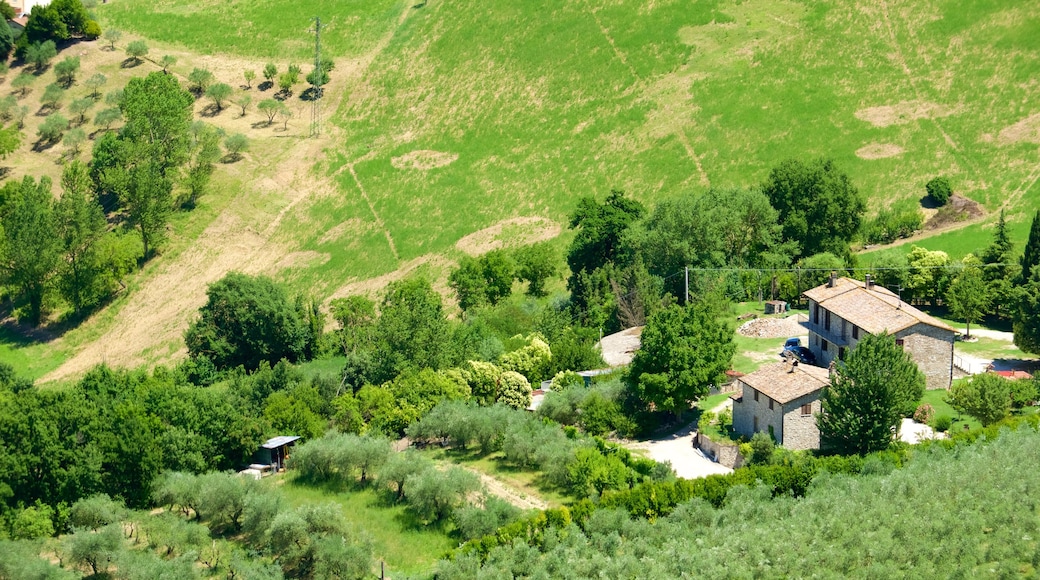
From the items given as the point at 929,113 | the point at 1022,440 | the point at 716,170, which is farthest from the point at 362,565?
the point at 929,113

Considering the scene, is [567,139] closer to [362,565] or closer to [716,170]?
[716,170]

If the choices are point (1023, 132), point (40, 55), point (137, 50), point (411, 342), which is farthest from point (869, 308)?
point (40, 55)

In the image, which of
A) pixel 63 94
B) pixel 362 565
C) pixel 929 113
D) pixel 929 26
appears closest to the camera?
pixel 362 565

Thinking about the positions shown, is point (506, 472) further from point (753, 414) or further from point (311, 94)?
point (311, 94)

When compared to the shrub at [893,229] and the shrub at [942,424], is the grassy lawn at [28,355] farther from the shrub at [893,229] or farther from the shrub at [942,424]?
the shrub at [942,424]

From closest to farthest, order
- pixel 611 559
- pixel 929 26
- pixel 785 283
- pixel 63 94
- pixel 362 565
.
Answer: pixel 611 559 < pixel 362 565 < pixel 785 283 < pixel 929 26 < pixel 63 94
